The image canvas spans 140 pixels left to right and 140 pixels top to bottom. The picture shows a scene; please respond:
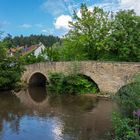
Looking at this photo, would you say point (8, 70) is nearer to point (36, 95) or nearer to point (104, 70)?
point (36, 95)

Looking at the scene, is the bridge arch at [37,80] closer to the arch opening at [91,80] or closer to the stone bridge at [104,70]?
the stone bridge at [104,70]

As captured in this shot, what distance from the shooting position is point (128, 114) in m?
13.4

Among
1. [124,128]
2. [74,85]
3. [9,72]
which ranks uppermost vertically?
[9,72]

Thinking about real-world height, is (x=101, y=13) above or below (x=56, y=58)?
above

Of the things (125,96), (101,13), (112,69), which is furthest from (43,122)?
(101,13)

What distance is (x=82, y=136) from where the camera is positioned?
50.2 feet

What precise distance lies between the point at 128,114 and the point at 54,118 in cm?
665

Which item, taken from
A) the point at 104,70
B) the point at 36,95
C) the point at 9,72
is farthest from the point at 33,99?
the point at 104,70

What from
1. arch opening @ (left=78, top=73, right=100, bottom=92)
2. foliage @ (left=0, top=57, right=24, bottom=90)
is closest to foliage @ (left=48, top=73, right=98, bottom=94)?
arch opening @ (left=78, top=73, right=100, bottom=92)

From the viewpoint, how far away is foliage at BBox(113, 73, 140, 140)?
39.9ft

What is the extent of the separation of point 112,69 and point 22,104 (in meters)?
7.04

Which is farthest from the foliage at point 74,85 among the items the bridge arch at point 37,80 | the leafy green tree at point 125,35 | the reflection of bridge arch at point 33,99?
the bridge arch at point 37,80

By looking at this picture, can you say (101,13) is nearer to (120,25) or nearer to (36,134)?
(120,25)

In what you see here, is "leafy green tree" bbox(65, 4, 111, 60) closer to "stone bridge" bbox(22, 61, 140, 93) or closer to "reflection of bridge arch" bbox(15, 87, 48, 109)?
"stone bridge" bbox(22, 61, 140, 93)
